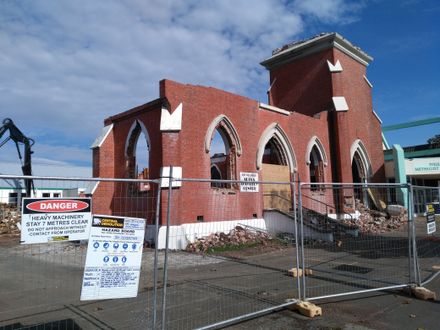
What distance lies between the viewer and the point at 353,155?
26.6 metres

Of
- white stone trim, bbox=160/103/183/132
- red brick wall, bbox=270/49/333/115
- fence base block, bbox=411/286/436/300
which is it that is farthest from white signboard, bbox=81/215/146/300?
red brick wall, bbox=270/49/333/115

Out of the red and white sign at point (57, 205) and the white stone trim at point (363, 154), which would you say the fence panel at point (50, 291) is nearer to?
the red and white sign at point (57, 205)

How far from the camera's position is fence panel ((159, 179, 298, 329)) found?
6699mm

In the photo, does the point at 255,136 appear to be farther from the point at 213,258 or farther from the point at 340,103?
the point at 340,103

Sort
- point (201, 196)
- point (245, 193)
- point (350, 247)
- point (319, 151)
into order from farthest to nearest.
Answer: point (319, 151)
point (245, 193)
point (201, 196)
point (350, 247)

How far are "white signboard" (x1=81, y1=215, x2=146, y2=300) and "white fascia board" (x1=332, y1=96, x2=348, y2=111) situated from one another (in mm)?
Result: 22626

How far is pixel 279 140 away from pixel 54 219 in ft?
58.6

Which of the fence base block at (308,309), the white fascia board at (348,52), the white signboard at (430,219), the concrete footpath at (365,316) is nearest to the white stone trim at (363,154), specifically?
the white fascia board at (348,52)

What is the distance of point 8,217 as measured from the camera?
4.99 metres

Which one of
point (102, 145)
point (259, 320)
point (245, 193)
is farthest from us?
point (102, 145)

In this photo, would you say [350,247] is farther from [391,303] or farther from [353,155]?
[353,155]

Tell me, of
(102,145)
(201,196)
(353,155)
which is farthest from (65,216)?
(353,155)

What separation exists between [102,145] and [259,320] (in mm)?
15735

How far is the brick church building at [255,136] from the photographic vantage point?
15688mm
